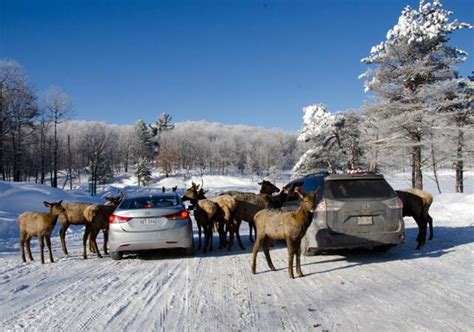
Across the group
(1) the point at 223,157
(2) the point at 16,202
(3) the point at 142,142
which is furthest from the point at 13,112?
(1) the point at 223,157

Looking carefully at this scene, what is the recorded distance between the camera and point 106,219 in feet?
34.7

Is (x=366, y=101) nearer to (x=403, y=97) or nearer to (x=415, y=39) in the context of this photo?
(x=403, y=97)

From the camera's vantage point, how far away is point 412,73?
84.7 ft

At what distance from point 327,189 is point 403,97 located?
21247 millimetres

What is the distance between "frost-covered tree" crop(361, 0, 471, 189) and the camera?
1006 inches

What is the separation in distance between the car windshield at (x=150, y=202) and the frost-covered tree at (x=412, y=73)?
66.2ft

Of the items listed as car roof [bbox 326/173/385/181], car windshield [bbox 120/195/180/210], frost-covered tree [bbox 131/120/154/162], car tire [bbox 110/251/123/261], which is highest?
frost-covered tree [bbox 131/120/154/162]

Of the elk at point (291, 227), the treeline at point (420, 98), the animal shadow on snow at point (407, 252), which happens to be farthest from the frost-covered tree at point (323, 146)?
the elk at point (291, 227)

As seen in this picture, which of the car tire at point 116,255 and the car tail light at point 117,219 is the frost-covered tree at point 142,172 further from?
the car tail light at point 117,219

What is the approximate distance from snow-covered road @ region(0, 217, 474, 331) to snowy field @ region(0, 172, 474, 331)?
14 millimetres

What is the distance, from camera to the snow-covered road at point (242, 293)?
491cm

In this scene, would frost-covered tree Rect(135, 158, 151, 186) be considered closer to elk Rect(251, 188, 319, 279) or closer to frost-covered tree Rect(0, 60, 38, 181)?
frost-covered tree Rect(0, 60, 38, 181)

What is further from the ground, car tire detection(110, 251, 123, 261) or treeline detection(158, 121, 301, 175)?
treeline detection(158, 121, 301, 175)

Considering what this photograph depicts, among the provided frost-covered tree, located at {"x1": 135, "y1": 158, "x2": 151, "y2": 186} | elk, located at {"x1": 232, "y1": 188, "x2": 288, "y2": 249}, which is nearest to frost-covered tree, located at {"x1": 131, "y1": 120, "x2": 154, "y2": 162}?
frost-covered tree, located at {"x1": 135, "y1": 158, "x2": 151, "y2": 186}
